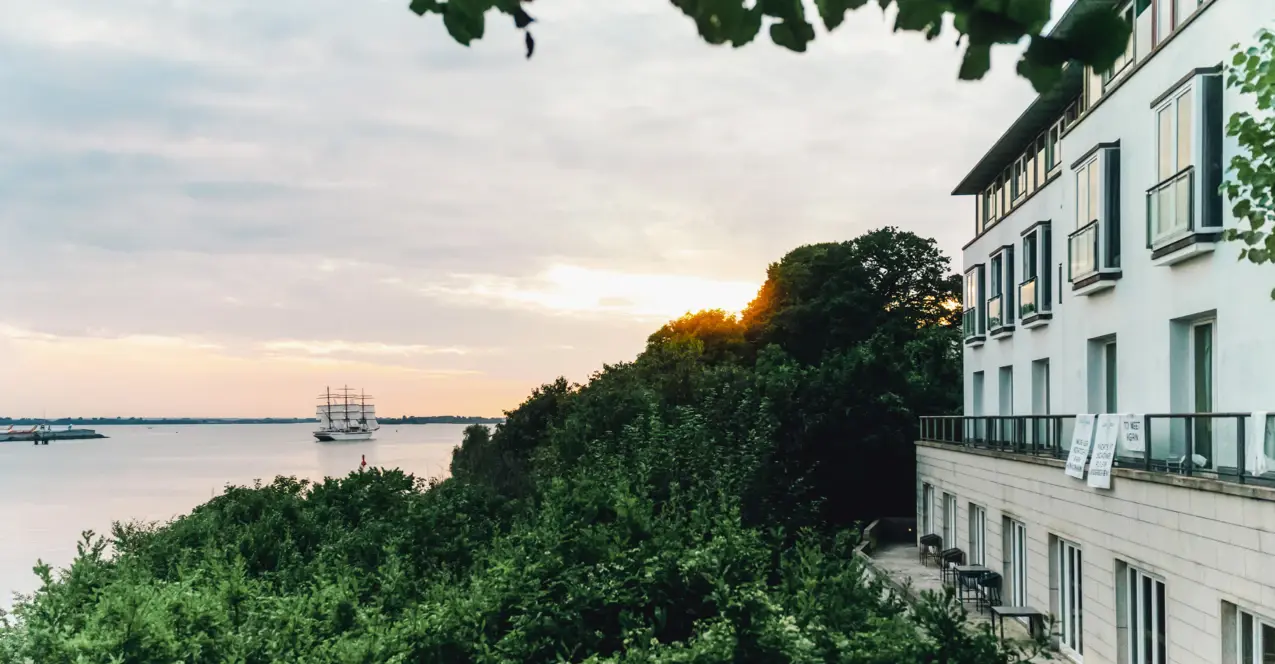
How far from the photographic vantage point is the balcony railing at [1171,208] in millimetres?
13953

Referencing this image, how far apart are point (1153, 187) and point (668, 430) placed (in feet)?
50.4

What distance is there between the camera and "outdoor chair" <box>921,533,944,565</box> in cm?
2673

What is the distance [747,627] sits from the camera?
10422mm

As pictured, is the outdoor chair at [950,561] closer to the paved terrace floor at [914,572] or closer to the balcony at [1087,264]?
the paved terrace floor at [914,572]

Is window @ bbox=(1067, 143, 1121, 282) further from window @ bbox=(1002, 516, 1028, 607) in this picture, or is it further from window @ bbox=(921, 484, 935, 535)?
window @ bbox=(921, 484, 935, 535)

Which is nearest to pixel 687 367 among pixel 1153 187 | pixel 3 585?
pixel 1153 187

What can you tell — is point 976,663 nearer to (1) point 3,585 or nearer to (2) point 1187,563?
(2) point 1187,563

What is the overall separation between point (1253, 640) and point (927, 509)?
19.9m

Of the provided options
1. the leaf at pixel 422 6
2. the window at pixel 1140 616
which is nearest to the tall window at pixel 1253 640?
the window at pixel 1140 616

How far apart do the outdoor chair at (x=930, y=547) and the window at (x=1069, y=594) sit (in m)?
9.45

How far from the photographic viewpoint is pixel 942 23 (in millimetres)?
3188

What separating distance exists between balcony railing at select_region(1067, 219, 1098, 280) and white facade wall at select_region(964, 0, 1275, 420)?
528 mm

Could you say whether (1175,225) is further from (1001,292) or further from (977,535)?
(1001,292)

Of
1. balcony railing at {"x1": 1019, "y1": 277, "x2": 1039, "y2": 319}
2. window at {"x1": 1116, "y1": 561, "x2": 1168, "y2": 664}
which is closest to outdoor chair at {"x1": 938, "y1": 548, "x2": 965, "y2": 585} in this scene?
balcony railing at {"x1": 1019, "y1": 277, "x2": 1039, "y2": 319}
